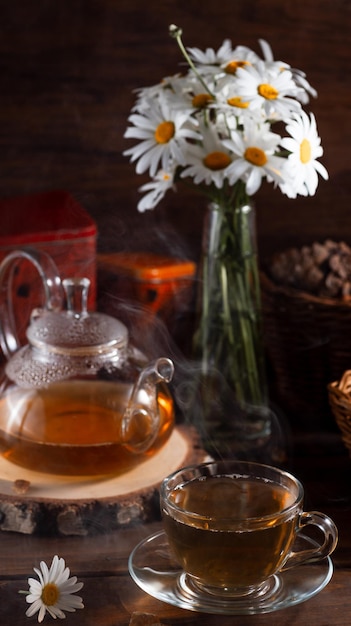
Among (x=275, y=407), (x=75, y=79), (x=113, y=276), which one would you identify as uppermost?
(x=75, y=79)

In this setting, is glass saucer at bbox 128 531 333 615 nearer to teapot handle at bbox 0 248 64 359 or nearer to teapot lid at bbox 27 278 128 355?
teapot lid at bbox 27 278 128 355

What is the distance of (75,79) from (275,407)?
19.3 inches

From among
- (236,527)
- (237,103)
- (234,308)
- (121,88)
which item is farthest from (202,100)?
(236,527)

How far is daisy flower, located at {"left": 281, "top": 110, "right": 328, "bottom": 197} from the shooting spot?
917 mm

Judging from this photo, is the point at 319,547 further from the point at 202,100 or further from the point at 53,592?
the point at 202,100

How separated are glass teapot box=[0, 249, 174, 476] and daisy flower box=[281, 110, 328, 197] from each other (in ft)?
0.72

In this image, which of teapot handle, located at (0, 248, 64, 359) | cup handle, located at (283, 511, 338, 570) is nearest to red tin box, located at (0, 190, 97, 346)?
teapot handle, located at (0, 248, 64, 359)

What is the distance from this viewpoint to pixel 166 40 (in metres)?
1.24

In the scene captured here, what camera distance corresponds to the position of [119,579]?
0.75m

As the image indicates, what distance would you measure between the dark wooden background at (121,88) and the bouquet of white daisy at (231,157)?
9.4 inches

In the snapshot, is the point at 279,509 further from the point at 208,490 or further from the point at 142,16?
the point at 142,16

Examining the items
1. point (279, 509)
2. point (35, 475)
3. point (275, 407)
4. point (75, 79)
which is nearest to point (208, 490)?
point (279, 509)

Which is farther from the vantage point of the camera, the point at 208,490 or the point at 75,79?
the point at 75,79

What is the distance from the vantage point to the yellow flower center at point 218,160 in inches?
37.4
